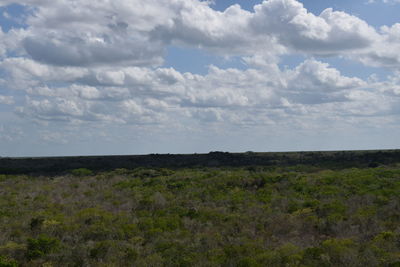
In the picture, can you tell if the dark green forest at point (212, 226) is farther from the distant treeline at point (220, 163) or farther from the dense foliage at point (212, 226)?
the distant treeline at point (220, 163)

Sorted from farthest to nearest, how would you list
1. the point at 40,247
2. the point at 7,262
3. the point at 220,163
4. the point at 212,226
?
the point at 220,163 → the point at 212,226 → the point at 40,247 → the point at 7,262

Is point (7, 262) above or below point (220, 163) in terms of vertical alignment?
below

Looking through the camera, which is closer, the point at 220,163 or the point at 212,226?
the point at 212,226

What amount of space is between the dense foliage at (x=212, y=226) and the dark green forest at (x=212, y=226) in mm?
37

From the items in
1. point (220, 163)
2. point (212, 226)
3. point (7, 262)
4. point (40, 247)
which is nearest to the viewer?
point (7, 262)

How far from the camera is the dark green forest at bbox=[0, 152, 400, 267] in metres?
11.7

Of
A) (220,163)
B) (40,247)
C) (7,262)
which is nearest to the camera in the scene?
(7,262)

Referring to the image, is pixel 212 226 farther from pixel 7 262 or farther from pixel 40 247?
pixel 7 262

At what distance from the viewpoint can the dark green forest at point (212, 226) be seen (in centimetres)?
1173

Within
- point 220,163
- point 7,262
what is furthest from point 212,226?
point 220,163

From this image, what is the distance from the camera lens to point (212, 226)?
1627 cm

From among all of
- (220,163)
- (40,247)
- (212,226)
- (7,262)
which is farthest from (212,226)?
(220,163)

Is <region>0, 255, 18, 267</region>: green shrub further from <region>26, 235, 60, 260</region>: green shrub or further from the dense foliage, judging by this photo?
<region>26, 235, 60, 260</region>: green shrub

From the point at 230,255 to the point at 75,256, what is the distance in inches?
184
